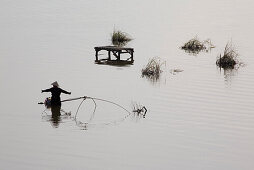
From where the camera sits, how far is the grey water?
16.8 m

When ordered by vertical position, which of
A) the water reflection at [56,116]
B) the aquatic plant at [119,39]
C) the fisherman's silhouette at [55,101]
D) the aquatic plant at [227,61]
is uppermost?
the aquatic plant at [119,39]

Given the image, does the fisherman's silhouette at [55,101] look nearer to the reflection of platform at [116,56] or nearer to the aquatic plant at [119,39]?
the reflection of platform at [116,56]

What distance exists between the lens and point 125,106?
901 inches

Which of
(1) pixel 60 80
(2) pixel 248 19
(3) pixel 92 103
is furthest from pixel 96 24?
(3) pixel 92 103

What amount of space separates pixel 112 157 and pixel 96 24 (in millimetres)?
39958

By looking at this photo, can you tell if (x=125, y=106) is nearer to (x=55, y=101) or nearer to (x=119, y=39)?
(x=55, y=101)

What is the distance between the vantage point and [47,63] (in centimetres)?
3269

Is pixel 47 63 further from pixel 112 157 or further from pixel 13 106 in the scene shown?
pixel 112 157

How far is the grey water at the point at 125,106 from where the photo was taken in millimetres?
16844

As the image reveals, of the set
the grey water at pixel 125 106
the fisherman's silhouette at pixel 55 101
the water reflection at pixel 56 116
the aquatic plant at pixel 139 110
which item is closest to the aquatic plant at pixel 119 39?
the grey water at pixel 125 106

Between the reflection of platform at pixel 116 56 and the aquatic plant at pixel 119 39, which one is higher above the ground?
the aquatic plant at pixel 119 39

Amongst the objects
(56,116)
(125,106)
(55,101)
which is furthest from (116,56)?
(56,116)

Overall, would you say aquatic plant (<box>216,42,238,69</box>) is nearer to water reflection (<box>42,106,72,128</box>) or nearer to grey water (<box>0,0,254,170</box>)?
grey water (<box>0,0,254,170</box>)

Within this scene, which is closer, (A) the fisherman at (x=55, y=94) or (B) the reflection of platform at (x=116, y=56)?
(A) the fisherman at (x=55, y=94)
